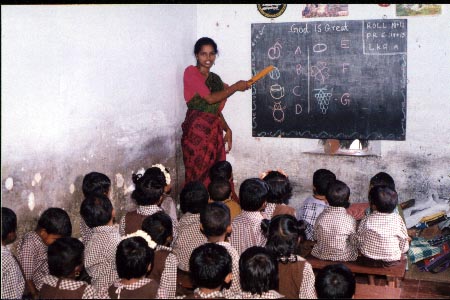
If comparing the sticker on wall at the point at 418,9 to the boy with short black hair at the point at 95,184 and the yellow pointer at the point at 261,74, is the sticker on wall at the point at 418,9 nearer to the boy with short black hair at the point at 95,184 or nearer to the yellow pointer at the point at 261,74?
the yellow pointer at the point at 261,74

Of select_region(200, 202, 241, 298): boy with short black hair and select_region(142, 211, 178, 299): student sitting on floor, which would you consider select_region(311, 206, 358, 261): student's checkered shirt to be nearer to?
select_region(200, 202, 241, 298): boy with short black hair

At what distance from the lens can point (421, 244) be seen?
15.5ft

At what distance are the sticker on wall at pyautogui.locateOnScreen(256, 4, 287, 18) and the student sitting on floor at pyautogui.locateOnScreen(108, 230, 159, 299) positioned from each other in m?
3.55

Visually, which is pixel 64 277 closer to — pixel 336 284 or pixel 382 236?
pixel 336 284

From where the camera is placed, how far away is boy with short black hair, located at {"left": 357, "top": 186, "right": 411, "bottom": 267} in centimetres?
350

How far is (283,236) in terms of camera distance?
2922mm

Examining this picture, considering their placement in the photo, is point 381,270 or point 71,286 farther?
point 381,270

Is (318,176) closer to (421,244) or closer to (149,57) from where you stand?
(421,244)

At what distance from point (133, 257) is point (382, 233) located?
1.70 meters

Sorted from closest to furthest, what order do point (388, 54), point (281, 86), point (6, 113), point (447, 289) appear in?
point (6, 113), point (447, 289), point (388, 54), point (281, 86)

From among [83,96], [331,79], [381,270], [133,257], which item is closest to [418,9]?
[331,79]

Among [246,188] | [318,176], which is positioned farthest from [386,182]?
[246,188]

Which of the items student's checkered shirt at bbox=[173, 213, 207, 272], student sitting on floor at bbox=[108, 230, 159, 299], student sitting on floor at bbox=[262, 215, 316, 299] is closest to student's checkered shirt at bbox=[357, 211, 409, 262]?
student sitting on floor at bbox=[262, 215, 316, 299]

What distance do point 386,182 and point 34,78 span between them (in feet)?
8.86
